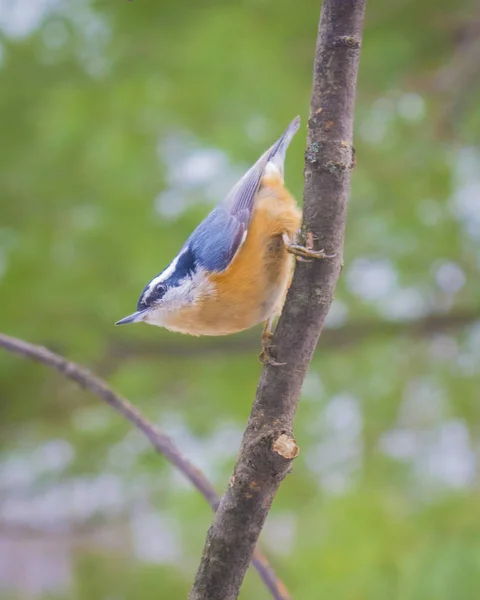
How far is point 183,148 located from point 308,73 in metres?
0.50

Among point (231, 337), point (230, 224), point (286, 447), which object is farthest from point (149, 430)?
point (231, 337)

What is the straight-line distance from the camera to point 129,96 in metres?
2.32

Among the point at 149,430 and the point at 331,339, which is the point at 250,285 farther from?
the point at 331,339

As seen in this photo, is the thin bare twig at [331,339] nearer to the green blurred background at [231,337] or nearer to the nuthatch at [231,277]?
the green blurred background at [231,337]

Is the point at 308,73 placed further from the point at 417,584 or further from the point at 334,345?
the point at 417,584

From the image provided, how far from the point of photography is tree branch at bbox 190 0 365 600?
33.1 inches

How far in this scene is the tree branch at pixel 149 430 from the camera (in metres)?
1.03

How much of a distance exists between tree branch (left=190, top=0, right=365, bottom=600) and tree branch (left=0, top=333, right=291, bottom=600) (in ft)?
0.44

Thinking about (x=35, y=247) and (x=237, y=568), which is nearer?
(x=237, y=568)

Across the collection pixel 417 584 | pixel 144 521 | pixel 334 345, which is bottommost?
pixel 417 584

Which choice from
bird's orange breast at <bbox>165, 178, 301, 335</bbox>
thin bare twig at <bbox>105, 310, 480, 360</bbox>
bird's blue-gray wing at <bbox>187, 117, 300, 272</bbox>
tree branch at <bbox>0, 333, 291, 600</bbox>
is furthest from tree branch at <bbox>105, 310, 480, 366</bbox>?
tree branch at <bbox>0, 333, 291, 600</bbox>

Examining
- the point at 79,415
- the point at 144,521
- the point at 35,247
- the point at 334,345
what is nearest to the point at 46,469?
the point at 79,415

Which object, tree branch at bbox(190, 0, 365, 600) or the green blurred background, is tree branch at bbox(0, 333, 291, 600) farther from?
the green blurred background

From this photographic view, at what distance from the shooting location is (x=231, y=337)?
2.58 metres
